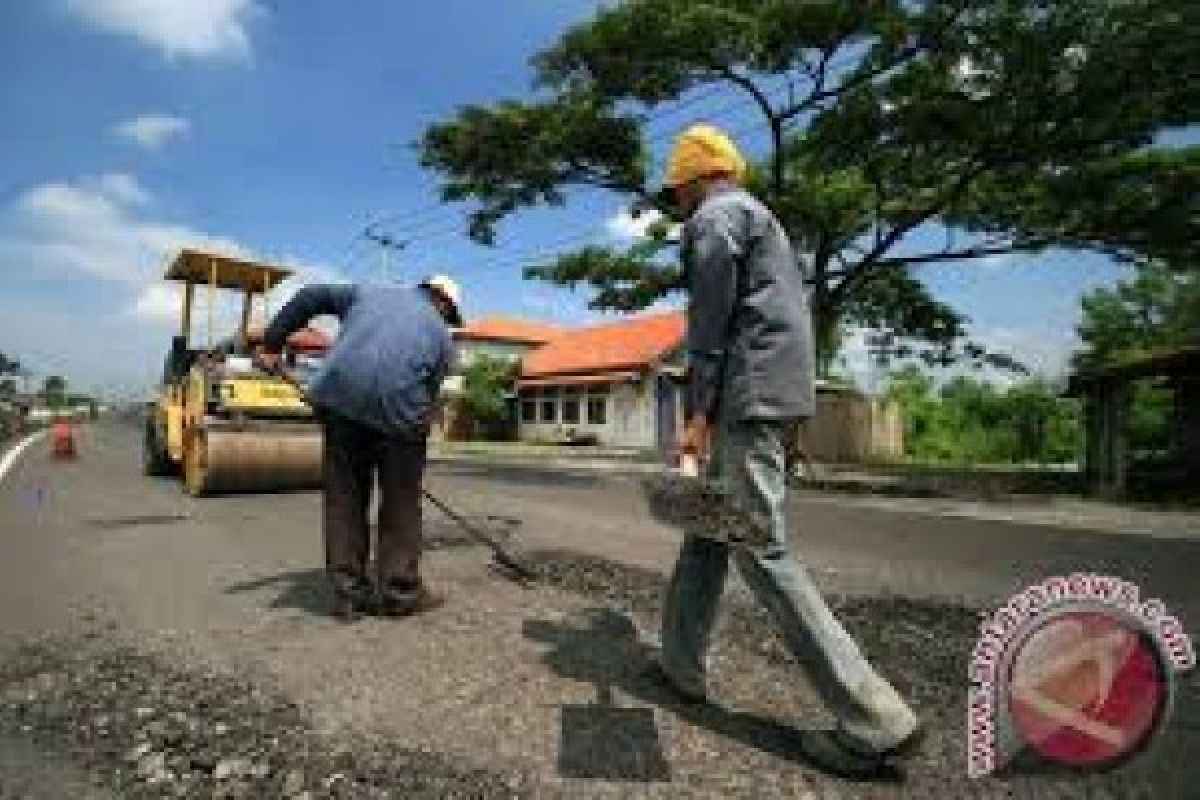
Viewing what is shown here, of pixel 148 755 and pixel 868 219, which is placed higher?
pixel 868 219

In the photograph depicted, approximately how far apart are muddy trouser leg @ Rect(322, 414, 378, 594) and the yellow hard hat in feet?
7.66

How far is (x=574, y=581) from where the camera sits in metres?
7.01

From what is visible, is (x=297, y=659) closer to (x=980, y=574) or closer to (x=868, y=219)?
(x=980, y=574)

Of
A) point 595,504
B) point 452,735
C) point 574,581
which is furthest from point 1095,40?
point 452,735

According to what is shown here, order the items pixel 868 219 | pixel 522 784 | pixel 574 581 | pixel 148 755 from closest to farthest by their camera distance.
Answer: pixel 522 784
pixel 148 755
pixel 574 581
pixel 868 219

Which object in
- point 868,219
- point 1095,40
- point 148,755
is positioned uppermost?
point 1095,40

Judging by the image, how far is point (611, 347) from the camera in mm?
48656

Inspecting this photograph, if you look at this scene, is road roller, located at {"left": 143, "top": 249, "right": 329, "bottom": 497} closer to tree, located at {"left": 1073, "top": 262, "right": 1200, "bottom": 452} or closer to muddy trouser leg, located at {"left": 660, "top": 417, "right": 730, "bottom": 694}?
muddy trouser leg, located at {"left": 660, "top": 417, "right": 730, "bottom": 694}

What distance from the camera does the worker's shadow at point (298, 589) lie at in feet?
20.3

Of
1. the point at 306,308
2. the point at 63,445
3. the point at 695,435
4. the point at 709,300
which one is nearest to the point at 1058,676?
the point at 695,435

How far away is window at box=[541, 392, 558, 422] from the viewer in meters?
49.9

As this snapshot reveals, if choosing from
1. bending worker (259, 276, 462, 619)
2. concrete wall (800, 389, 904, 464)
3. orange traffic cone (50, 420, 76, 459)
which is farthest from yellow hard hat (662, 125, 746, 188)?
concrete wall (800, 389, 904, 464)

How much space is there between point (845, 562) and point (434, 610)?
12.9 feet

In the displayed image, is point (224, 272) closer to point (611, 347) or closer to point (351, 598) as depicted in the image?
point (351, 598)
